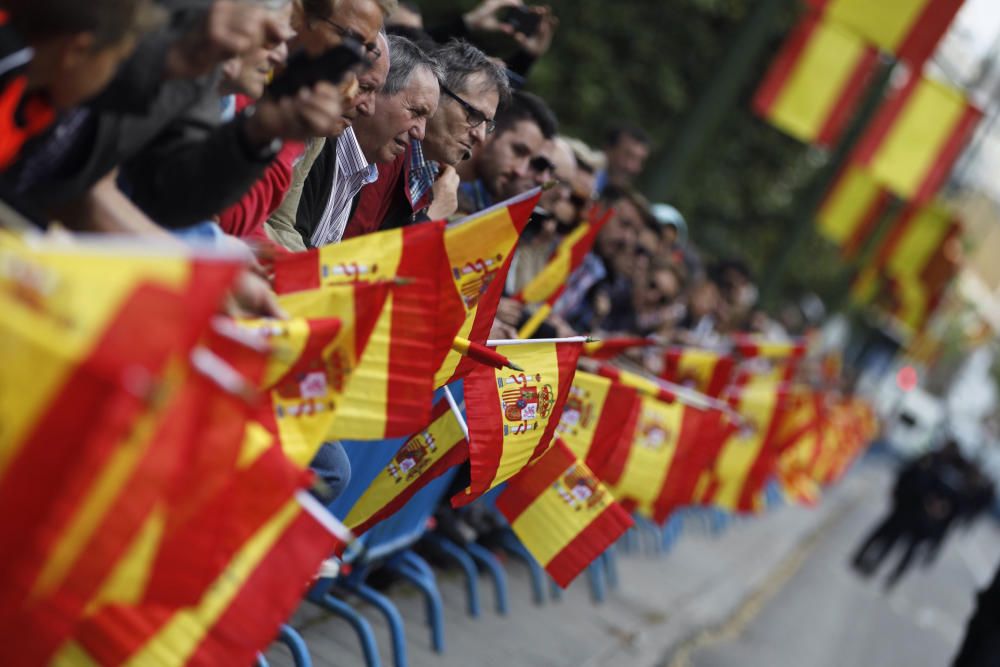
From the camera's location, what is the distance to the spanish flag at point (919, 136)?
17297 mm

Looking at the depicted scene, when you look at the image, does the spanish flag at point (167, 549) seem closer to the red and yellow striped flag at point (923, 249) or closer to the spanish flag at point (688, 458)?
the spanish flag at point (688, 458)

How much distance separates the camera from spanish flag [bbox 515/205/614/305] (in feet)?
23.2

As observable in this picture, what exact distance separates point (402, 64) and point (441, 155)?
1.74ft

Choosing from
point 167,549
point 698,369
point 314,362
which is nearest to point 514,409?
point 314,362

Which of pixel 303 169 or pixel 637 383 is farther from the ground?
pixel 303 169

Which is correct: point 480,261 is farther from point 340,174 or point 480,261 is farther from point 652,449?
point 652,449

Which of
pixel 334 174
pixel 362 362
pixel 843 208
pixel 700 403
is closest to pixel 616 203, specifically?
pixel 700 403

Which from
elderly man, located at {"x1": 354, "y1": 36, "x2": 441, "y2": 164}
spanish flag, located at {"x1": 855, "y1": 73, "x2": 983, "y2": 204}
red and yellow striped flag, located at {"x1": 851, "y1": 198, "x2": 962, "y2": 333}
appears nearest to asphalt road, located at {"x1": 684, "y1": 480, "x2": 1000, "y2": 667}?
spanish flag, located at {"x1": 855, "y1": 73, "x2": 983, "y2": 204}

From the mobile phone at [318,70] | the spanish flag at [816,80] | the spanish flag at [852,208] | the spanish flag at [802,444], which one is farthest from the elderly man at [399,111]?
the spanish flag at [852,208]

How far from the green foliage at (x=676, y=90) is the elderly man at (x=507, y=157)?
21.1 feet

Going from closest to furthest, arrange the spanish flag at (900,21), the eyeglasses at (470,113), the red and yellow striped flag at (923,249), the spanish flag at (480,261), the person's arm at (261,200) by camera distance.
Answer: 1. the person's arm at (261,200)
2. the spanish flag at (480,261)
3. the eyeglasses at (470,113)
4. the spanish flag at (900,21)
5. the red and yellow striped flag at (923,249)

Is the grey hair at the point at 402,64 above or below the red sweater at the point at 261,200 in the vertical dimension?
above

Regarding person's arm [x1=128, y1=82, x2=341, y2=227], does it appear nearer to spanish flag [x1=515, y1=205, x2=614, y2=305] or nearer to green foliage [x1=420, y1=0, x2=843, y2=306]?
spanish flag [x1=515, y1=205, x2=614, y2=305]

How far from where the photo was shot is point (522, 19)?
24.3ft
